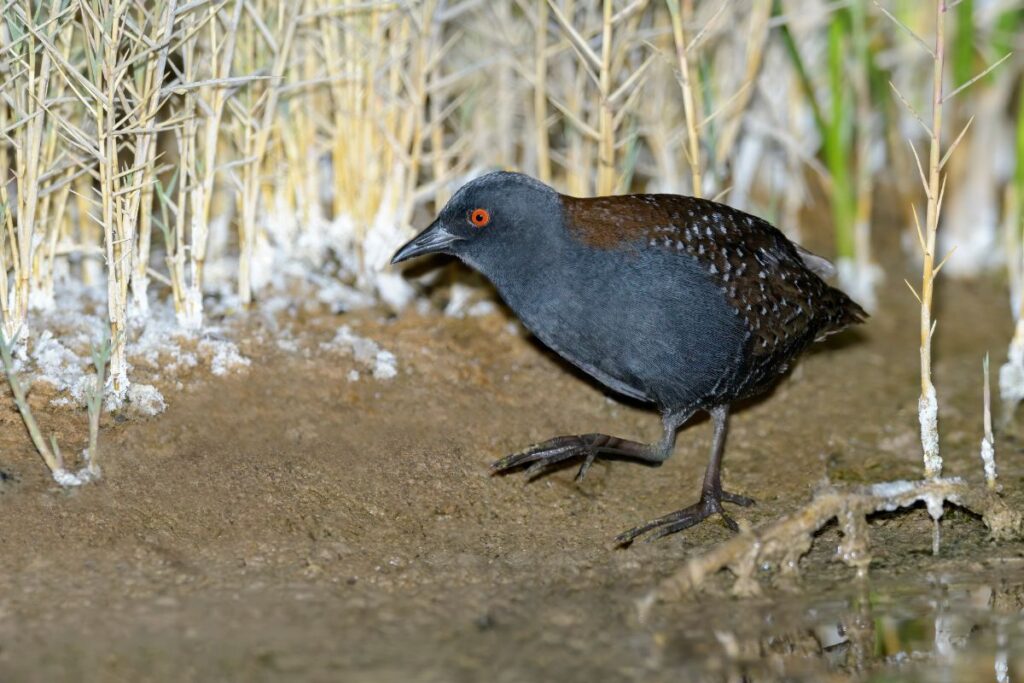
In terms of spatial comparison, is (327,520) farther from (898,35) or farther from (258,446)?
(898,35)

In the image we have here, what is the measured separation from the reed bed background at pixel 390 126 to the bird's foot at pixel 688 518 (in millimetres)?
1190

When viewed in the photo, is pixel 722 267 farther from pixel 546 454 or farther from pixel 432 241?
→ pixel 432 241

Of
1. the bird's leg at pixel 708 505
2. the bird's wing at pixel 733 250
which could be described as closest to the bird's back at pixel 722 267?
the bird's wing at pixel 733 250

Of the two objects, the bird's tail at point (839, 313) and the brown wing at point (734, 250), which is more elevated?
the brown wing at point (734, 250)

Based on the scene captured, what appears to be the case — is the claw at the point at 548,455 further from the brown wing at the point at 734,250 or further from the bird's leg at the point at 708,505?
the brown wing at the point at 734,250

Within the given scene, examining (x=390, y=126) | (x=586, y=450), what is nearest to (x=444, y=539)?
(x=586, y=450)

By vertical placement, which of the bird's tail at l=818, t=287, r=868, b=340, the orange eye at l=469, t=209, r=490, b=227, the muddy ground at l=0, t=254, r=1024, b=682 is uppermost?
the orange eye at l=469, t=209, r=490, b=227

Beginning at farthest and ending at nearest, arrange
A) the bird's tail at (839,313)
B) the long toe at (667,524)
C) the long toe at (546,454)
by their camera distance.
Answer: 1. the bird's tail at (839,313)
2. the long toe at (546,454)
3. the long toe at (667,524)

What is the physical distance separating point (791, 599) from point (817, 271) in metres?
1.73

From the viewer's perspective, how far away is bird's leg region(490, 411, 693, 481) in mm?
4199

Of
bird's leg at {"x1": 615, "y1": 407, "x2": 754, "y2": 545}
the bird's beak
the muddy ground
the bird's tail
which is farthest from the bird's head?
the bird's tail

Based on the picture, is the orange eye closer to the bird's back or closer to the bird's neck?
the bird's neck

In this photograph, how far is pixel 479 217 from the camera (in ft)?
14.1

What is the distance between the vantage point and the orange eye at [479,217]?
4293 millimetres
